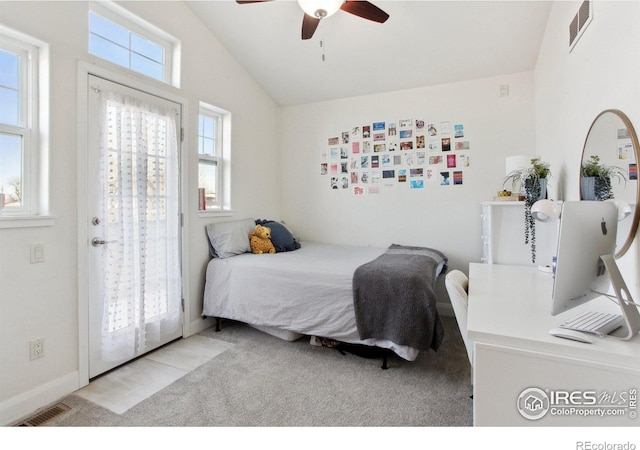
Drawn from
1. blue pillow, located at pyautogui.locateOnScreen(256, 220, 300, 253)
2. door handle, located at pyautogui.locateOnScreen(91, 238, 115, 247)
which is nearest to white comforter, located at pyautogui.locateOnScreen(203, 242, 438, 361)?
blue pillow, located at pyautogui.locateOnScreen(256, 220, 300, 253)

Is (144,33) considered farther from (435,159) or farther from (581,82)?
(581,82)

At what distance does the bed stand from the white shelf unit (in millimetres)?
509

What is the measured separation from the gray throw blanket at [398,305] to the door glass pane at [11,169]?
215 centimetres

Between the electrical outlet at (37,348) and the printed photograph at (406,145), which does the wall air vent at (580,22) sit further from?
the electrical outlet at (37,348)

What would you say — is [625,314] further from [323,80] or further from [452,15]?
[323,80]

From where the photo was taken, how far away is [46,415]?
1704mm

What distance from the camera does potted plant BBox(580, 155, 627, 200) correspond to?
146 cm

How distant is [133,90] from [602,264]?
2.91 metres

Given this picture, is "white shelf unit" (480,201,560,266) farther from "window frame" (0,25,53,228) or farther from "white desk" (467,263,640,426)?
"window frame" (0,25,53,228)

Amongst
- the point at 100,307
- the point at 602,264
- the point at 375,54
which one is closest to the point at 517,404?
the point at 602,264

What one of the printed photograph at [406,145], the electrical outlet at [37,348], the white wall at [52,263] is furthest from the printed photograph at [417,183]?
the electrical outlet at [37,348]

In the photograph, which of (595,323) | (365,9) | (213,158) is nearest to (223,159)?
(213,158)

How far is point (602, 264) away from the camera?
1.06 metres
